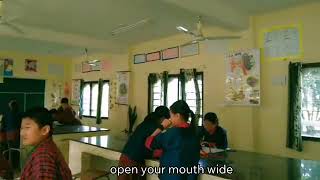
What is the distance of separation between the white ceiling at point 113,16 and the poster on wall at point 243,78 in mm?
447

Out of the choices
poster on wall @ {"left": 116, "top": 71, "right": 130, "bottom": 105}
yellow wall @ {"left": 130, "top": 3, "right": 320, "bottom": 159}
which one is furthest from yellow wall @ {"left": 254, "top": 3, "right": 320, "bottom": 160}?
poster on wall @ {"left": 116, "top": 71, "right": 130, "bottom": 105}

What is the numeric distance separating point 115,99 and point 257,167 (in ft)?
16.7

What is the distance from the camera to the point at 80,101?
8.45m

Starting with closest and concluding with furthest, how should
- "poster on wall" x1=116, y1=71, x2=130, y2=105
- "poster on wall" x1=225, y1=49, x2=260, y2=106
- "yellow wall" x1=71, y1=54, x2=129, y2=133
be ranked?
"poster on wall" x1=225, y1=49, x2=260, y2=106
"poster on wall" x1=116, y1=71, x2=130, y2=105
"yellow wall" x1=71, y1=54, x2=129, y2=133

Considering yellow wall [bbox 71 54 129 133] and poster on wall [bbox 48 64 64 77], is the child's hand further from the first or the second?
poster on wall [bbox 48 64 64 77]

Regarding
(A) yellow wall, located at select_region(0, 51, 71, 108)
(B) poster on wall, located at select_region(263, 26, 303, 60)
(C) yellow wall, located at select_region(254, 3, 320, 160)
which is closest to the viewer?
(C) yellow wall, located at select_region(254, 3, 320, 160)

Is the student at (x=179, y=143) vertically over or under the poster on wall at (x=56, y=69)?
under

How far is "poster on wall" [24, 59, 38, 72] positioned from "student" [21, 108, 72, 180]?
7.00m

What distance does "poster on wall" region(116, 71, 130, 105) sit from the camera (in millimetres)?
6781

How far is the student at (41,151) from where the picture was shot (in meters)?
A: 1.48

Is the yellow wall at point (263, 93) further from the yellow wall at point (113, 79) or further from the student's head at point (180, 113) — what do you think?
the student's head at point (180, 113)

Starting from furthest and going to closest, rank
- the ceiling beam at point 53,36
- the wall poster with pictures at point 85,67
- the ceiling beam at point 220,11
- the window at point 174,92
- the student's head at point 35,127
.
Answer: the wall poster with pictures at point 85,67 → the window at point 174,92 → the ceiling beam at point 53,36 → the ceiling beam at point 220,11 → the student's head at point 35,127

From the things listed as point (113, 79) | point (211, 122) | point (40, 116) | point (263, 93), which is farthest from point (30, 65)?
point (40, 116)

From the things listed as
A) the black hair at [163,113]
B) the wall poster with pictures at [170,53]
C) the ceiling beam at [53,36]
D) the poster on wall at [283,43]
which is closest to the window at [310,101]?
the poster on wall at [283,43]
